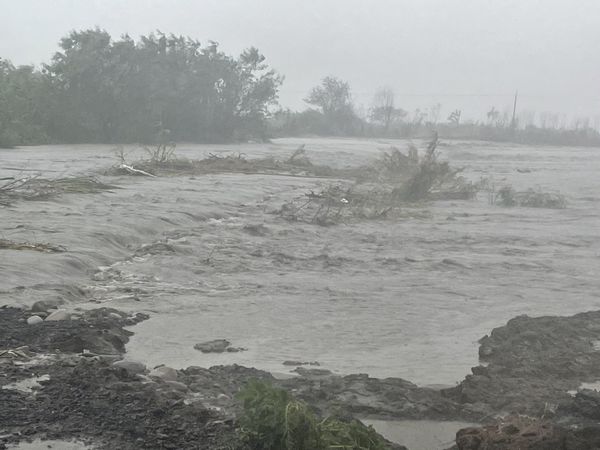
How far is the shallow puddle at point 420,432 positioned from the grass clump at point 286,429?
57 centimetres

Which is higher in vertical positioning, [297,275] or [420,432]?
[420,432]

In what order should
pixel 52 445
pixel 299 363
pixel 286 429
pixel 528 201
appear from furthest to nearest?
pixel 528 201, pixel 299 363, pixel 52 445, pixel 286 429

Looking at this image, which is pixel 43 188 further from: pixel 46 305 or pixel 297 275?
pixel 46 305

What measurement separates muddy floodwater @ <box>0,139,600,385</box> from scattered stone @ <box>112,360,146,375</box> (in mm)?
302

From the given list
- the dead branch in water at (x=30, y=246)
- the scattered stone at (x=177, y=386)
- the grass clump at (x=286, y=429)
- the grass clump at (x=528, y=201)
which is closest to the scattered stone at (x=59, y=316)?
the scattered stone at (x=177, y=386)

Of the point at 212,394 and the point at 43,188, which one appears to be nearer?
the point at 212,394

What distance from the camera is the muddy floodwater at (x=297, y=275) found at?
5945 millimetres

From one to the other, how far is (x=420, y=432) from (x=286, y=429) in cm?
116

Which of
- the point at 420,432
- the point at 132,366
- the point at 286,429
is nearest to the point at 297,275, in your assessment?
the point at 132,366

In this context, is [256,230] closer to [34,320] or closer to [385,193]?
[34,320]

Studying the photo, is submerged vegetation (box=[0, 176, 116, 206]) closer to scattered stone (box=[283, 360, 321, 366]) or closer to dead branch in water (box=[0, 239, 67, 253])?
dead branch in water (box=[0, 239, 67, 253])

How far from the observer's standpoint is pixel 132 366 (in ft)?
15.7

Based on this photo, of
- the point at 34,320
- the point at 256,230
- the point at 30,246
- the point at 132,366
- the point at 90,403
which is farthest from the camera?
the point at 256,230

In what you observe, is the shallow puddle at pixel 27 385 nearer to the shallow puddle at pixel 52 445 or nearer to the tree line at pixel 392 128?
the shallow puddle at pixel 52 445
